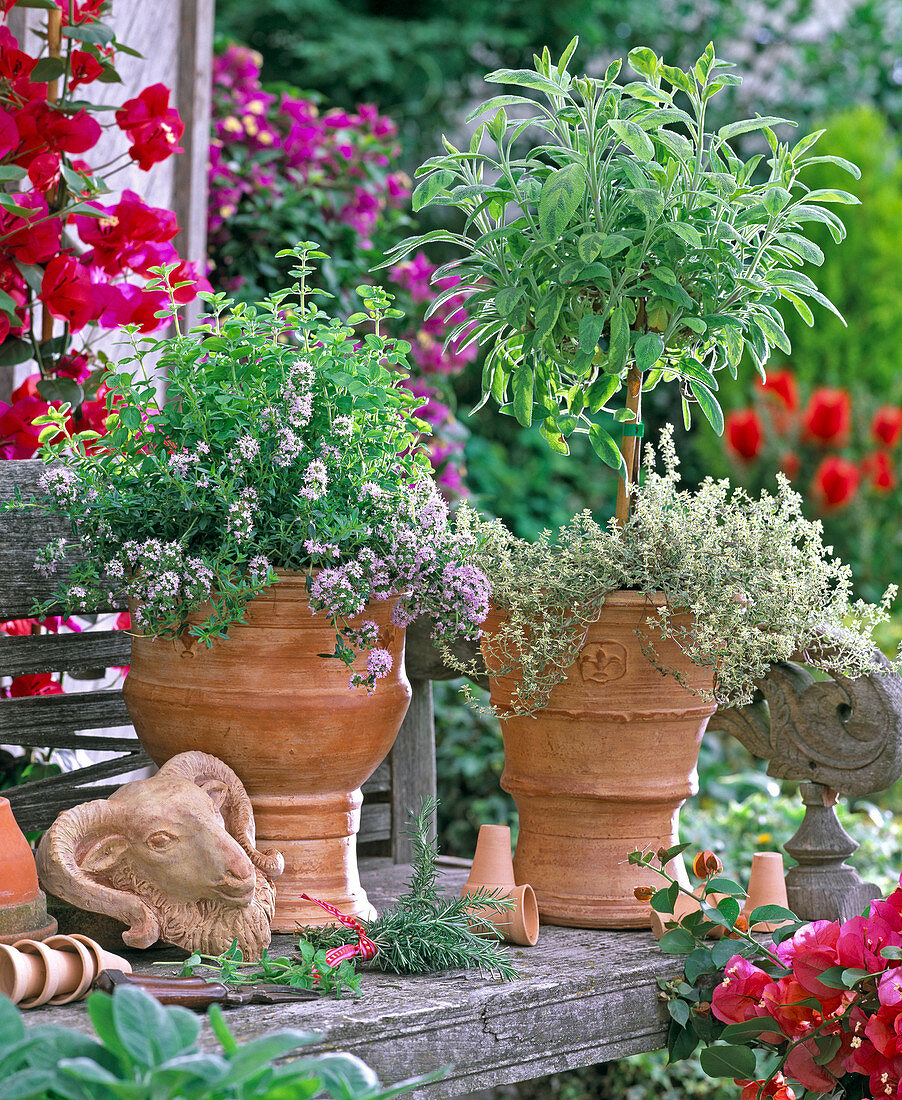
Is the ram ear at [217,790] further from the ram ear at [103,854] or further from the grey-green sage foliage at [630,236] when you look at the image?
the grey-green sage foliage at [630,236]

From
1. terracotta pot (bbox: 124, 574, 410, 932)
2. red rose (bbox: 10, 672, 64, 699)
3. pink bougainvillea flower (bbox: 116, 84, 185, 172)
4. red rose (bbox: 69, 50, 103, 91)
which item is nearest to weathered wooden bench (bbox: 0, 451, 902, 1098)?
terracotta pot (bbox: 124, 574, 410, 932)

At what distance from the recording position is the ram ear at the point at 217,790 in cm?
124

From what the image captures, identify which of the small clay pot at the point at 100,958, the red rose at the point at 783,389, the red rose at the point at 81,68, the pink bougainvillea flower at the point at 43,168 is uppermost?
the red rose at the point at 81,68

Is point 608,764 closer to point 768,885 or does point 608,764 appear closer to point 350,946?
point 768,885

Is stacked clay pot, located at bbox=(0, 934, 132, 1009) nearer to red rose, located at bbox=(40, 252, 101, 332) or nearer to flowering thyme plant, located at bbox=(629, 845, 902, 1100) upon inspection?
flowering thyme plant, located at bbox=(629, 845, 902, 1100)

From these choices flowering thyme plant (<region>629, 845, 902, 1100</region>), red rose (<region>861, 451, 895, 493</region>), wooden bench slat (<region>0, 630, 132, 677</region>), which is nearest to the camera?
flowering thyme plant (<region>629, 845, 902, 1100</region>)

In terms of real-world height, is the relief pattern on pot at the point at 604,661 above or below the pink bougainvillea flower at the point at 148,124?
below

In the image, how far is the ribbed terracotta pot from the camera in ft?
4.54

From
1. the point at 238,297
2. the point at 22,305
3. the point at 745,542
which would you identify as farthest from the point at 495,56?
the point at 745,542

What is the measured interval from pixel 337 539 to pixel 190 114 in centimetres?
184

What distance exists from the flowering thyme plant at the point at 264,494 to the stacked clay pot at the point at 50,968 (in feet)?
1.10

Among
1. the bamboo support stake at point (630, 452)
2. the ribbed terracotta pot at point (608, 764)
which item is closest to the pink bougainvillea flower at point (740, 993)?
the ribbed terracotta pot at point (608, 764)

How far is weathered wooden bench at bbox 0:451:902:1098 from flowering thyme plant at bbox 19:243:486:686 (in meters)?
0.30

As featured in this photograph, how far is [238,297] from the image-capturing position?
2.95 metres
